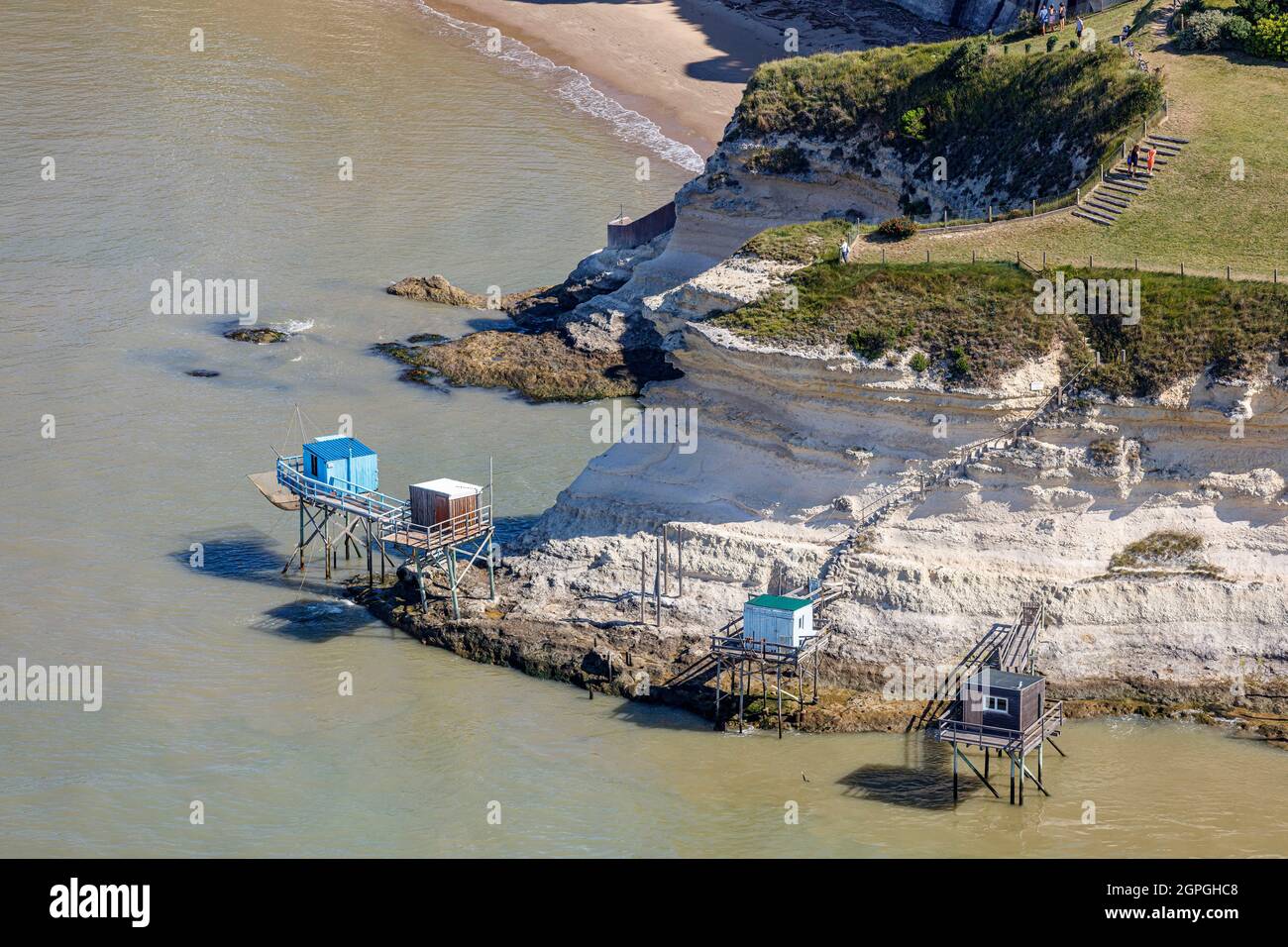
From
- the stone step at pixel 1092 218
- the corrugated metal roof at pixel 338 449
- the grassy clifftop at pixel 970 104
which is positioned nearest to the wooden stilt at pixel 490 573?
the corrugated metal roof at pixel 338 449

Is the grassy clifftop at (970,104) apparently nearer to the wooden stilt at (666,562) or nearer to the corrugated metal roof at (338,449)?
the wooden stilt at (666,562)

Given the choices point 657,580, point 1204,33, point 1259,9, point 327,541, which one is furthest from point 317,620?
point 1259,9

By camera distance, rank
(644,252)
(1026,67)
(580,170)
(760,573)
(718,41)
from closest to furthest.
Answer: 1. (760,573)
2. (1026,67)
3. (644,252)
4. (580,170)
5. (718,41)

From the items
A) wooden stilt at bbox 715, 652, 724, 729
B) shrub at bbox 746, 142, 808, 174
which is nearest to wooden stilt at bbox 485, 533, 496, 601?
wooden stilt at bbox 715, 652, 724, 729

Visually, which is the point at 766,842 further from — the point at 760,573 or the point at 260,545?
the point at 260,545

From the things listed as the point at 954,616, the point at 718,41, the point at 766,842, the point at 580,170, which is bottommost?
the point at 766,842

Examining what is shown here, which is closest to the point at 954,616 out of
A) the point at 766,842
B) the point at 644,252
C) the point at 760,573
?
the point at 760,573

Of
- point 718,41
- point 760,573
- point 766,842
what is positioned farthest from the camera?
point 718,41
